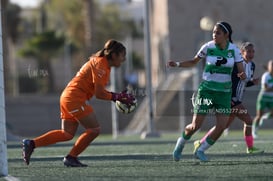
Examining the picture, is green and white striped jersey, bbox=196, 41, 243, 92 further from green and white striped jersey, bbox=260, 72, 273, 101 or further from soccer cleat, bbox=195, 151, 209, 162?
green and white striped jersey, bbox=260, 72, 273, 101

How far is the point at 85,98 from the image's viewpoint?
37.5 feet

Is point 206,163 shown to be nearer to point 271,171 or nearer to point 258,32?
point 271,171

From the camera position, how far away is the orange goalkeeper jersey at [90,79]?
11.2 metres

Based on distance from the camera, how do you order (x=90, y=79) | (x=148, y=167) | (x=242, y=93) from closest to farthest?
1. (x=148, y=167)
2. (x=90, y=79)
3. (x=242, y=93)

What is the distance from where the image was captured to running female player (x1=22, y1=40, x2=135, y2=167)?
11227mm

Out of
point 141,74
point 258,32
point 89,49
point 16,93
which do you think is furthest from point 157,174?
point 141,74

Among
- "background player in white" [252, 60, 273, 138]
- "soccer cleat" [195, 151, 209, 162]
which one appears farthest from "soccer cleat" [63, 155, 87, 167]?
"background player in white" [252, 60, 273, 138]

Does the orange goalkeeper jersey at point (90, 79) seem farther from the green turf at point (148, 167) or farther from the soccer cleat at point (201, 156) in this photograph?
the soccer cleat at point (201, 156)

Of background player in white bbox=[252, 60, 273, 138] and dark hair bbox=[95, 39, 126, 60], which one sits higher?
dark hair bbox=[95, 39, 126, 60]

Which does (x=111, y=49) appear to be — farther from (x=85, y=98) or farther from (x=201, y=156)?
(x=201, y=156)

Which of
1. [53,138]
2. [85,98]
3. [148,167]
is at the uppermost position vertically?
[85,98]

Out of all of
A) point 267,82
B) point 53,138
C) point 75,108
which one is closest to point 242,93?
point 75,108

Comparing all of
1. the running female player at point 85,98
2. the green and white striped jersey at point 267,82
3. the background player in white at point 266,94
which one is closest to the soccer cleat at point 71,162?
the running female player at point 85,98

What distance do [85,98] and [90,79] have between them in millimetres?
264
